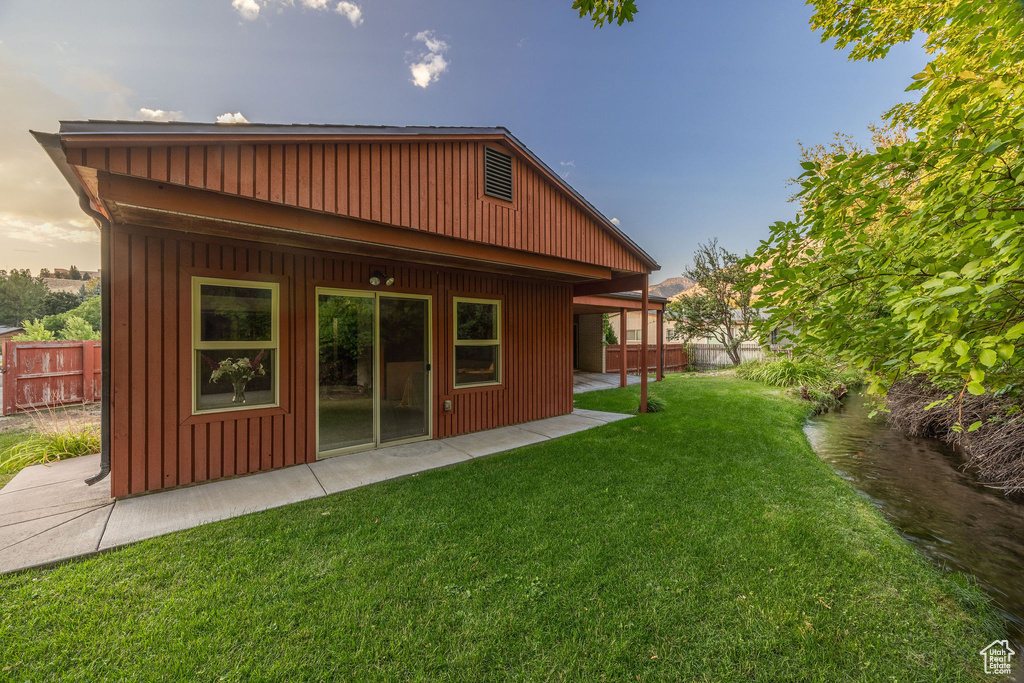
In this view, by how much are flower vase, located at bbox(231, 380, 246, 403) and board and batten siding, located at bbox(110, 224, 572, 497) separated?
16 cm

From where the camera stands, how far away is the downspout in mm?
3410

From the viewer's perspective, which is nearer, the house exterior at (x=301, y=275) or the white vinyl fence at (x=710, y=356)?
the house exterior at (x=301, y=275)

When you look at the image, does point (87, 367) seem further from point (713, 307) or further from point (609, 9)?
point (713, 307)

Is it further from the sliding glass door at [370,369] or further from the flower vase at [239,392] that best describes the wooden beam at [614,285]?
the flower vase at [239,392]

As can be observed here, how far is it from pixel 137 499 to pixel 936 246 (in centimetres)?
585

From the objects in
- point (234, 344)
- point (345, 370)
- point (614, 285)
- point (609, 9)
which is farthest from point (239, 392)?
point (614, 285)

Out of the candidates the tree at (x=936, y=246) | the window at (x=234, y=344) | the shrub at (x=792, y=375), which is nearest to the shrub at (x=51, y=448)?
the window at (x=234, y=344)

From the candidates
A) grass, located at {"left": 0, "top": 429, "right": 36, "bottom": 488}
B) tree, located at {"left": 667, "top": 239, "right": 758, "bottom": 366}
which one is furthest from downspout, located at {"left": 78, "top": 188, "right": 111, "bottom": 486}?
tree, located at {"left": 667, "top": 239, "right": 758, "bottom": 366}

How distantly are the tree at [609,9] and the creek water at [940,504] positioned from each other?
4312mm

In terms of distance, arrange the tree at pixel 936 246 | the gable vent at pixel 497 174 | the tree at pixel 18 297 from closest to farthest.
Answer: the tree at pixel 936 246, the gable vent at pixel 497 174, the tree at pixel 18 297

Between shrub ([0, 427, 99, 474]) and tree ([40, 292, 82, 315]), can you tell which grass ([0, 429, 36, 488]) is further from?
tree ([40, 292, 82, 315])

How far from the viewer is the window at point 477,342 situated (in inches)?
227

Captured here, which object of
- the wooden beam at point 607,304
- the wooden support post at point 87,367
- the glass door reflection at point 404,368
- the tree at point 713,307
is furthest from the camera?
the tree at point 713,307

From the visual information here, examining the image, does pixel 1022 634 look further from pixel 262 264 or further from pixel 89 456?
pixel 89 456
